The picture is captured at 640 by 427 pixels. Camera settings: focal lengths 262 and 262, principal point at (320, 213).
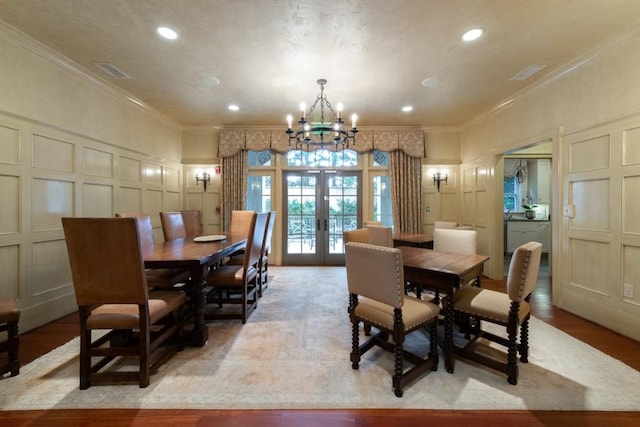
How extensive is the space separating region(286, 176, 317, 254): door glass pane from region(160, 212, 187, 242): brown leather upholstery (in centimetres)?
213

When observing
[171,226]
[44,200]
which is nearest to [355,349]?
[171,226]

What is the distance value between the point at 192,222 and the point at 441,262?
14.1ft

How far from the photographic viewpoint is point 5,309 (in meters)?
1.85

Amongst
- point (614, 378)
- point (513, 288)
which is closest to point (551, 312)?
point (614, 378)

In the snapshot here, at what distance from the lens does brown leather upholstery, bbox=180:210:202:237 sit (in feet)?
15.2

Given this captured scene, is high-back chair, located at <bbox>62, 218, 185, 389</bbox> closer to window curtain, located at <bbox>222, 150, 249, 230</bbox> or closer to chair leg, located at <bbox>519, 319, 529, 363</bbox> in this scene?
chair leg, located at <bbox>519, 319, 529, 363</bbox>

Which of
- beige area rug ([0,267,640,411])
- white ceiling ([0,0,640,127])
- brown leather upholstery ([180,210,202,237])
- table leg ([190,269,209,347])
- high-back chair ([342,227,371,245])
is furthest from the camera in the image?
brown leather upholstery ([180,210,202,237])

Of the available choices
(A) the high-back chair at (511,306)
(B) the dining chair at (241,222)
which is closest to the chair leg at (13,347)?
(B) the dining chair at (241,222)

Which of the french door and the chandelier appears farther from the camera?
Result: the french door

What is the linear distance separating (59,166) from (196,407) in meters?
3.03

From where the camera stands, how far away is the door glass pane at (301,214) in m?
5.46

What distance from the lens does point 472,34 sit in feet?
8.04

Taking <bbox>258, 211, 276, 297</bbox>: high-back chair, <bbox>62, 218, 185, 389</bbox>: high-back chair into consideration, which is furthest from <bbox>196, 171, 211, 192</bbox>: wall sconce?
<bbox>62, 218, 185, 389</bbox>: high-back chair

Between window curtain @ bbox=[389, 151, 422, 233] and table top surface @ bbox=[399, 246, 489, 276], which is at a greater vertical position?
window curtain @ bbox=[389, 151, 422, 233]
